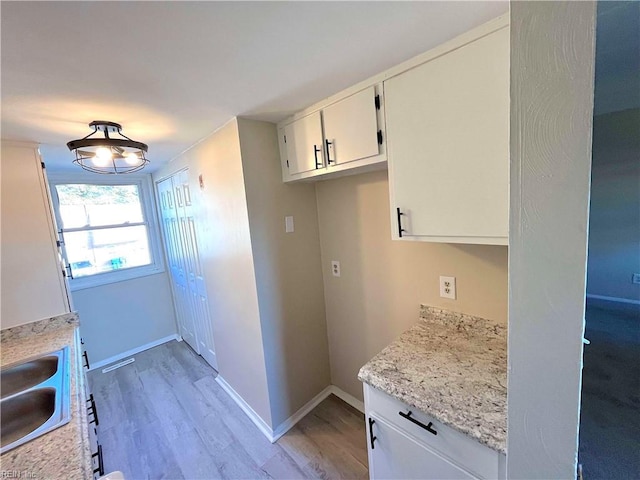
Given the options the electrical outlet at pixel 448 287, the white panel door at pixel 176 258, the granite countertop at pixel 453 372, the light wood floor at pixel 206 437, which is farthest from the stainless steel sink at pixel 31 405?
the electrical outlet at pixel 448 287

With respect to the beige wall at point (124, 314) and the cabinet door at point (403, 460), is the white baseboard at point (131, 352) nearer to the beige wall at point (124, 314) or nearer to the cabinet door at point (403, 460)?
the beige wall at point (124, 314)

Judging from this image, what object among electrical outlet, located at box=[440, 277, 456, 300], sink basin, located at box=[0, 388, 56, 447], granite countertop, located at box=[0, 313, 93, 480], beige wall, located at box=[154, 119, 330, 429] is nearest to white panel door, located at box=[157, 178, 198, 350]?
beige wall, located at box=[154, 119, 330, 429]

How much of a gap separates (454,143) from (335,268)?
133 centimetres

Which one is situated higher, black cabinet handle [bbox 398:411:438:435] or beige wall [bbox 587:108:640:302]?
beige wall [bbox 587:108:640:302]

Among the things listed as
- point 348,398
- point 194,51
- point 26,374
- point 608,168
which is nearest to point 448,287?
point 608,168

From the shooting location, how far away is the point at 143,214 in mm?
3416

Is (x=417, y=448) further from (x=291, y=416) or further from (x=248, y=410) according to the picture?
(x=248, y=410)

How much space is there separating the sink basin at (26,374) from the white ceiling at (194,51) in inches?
52.5

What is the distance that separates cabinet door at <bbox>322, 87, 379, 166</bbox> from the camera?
1.36 metres

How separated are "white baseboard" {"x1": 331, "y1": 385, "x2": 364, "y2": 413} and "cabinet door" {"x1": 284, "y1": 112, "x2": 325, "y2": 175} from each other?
74.3 inches

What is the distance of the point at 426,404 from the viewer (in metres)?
1.03

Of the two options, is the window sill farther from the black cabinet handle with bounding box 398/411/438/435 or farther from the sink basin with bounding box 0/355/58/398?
the black cabinet handle with bounding box 398/411/438/435

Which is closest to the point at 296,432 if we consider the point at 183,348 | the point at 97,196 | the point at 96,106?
the point at 183,348

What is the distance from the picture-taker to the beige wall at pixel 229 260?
73.9 inches
